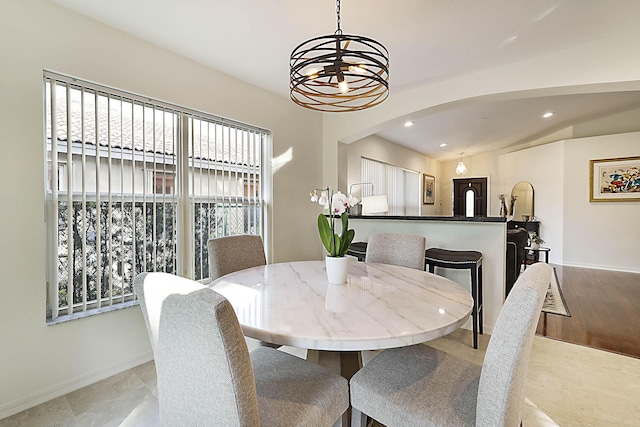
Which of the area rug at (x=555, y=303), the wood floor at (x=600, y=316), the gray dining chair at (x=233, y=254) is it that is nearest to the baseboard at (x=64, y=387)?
the gray dining chair at (x=233, y=254)

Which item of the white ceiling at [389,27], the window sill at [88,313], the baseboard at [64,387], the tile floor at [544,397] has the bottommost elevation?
the tile floor at [544,397]

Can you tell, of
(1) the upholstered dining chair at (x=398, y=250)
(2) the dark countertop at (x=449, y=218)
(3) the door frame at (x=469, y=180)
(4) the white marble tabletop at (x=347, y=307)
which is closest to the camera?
(4) the white marble tabletop at (x=347, y=307)

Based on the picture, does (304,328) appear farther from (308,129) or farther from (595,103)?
(595,103)

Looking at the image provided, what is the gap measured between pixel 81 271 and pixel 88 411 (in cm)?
Answer: 85

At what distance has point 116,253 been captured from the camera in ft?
7.15

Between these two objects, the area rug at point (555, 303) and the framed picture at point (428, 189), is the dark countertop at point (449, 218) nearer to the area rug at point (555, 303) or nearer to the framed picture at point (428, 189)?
the area rug at point (555, 303)

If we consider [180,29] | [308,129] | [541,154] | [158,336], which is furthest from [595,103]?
[158,336]

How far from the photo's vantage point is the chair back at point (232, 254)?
2.06 meters

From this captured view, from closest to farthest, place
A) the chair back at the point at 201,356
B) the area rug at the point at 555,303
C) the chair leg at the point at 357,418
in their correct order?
the chair back at the point at 201,356 < the chair leg at the point at 357,418 < the area rug at the point at 555,303

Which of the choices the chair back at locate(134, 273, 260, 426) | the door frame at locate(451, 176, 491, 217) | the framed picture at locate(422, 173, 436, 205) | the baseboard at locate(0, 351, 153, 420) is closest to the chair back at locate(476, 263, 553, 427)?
the chair back at locate(134, 273, 260, 426)

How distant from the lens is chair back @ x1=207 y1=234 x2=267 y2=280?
206cm

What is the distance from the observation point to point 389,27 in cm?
215

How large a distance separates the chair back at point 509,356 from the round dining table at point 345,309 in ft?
0.69

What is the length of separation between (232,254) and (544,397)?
218 centimetres
